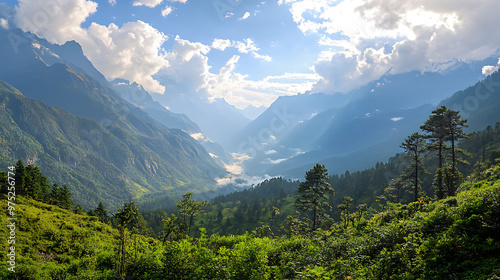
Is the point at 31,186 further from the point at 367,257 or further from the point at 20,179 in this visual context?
the point at 367,257

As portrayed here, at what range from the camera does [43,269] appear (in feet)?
47.4

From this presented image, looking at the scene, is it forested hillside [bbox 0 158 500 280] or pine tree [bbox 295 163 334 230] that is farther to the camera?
pine tree [bbox 295 163 334 230]

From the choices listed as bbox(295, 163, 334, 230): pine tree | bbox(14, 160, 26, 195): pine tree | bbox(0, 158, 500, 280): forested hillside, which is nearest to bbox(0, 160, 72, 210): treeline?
bbox(14, 160, 26, 195): pine tree

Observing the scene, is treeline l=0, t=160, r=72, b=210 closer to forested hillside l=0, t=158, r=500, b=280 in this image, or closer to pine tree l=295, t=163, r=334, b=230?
forested hillside l=0, t=158, r=500, b=280

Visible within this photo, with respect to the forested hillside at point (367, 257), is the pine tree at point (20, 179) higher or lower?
higher

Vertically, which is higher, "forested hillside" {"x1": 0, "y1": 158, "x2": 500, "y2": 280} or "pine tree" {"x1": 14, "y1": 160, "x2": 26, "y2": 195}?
"pine tree" {"x1": 14, "y1": 160, "x2": 26, "y2": 195}

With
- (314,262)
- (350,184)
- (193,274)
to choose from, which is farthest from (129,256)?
(350,184)

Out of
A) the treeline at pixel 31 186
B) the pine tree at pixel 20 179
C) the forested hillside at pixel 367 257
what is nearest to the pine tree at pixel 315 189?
the forested hillside at pixel 367 257

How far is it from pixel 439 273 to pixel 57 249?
3496 cm

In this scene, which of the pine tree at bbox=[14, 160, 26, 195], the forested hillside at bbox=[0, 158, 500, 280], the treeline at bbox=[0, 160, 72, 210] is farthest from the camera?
the treeline at bbox=[0, 160, 72, 210]

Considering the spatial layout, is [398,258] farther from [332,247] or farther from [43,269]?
[43,269]

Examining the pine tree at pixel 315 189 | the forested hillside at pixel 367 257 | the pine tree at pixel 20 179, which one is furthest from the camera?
the pine tree at pixel 20 179

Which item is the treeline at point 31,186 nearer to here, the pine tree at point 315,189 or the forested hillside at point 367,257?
the forested hillside at point 367,257

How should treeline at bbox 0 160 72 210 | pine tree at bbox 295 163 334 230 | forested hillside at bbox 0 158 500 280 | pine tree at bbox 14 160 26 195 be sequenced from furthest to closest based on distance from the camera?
1. treeline at bbox 0 160 72 210
2. pine tree at bbox 14 160 26 195
3. pine tree at bbox 295 163 334 230
4. forested hillside at bbox 0 158 500 280
